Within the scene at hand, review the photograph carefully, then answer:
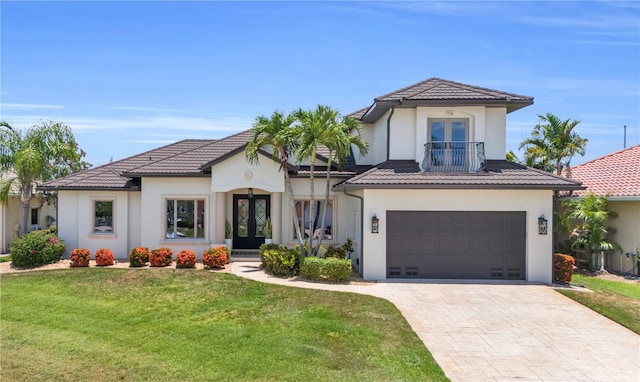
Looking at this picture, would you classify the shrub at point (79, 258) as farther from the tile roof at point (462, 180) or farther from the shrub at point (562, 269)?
the shrub at point (562, 269)

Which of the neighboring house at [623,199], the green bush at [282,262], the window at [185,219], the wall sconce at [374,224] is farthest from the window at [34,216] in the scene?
the neighboring house at [623,199]

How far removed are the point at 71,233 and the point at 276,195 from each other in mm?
9359

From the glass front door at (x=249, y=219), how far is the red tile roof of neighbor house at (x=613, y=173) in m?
14.9

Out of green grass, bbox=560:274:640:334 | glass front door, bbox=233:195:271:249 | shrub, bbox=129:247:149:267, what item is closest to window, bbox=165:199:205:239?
glass front door, bbox=233:195:271:249

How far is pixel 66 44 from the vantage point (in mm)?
16391

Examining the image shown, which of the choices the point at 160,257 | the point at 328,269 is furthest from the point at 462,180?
the point at 160,257

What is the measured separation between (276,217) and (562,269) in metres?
11.4

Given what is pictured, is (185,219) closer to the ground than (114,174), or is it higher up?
closer to the ground

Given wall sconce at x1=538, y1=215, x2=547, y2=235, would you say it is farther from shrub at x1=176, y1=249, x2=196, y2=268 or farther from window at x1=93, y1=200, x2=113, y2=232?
window at x1=93, y1=200, x2=113, y2=232

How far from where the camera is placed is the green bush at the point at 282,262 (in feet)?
50.6

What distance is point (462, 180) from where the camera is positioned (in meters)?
15.3

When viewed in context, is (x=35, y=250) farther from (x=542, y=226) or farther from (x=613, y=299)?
(x=613, y=299)

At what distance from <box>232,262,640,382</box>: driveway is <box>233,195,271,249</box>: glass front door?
4807 millimetres

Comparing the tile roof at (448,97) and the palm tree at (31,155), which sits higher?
the tile roof at (448,97)
